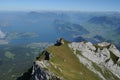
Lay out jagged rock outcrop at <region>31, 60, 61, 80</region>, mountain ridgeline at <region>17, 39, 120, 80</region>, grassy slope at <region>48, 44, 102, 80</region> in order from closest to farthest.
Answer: jagged rock outcrop at <region>31, 60, 61, 80</region>
mountain ridgeline at <region>17, 39, 120, 80</region>
grassy slope at <region>48, 44, 102, 80</region>

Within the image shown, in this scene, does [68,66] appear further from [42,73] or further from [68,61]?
[42,73]

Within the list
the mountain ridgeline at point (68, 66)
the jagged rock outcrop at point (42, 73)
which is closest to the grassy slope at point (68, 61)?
the mountain ridgeline at point (68, 66)

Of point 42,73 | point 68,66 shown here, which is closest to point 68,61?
point 68,66

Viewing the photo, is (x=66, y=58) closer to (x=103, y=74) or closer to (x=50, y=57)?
(x=50, y=57)

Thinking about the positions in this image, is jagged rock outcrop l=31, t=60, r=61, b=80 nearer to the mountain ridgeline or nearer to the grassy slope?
the mountain ridgeline

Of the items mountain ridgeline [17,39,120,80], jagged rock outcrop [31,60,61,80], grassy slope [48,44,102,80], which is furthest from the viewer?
grassy slope [48,44,102,80]

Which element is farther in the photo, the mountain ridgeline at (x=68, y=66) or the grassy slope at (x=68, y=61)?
the grassy slope at (x=68, y=61)

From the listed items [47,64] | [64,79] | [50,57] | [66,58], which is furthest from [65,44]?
[64,79]

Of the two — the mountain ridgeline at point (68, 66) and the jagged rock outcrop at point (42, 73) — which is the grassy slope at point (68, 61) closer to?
the mountain ridgeline at point (68, 66)

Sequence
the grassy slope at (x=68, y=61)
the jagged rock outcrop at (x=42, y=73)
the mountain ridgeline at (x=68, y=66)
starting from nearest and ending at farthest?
the jagged rock outcrop at (x=42, y=73), the mountain ridgeline at (x=68, y=66), the grassy slope at (x=68, y=61)

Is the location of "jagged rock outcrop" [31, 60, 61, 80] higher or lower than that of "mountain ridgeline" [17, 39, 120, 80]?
higher

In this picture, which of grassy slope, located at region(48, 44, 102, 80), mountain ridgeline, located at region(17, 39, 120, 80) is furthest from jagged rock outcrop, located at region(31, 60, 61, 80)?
grassy slope, located at region(48, 44, 102, 80)
